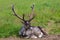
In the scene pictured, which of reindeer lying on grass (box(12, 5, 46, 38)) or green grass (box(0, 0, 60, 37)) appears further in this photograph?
green grass (box(0, 0, 60, 37))

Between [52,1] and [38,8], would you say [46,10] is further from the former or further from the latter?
[52,1]

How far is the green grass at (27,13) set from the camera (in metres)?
12.7

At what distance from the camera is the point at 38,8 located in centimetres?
1593

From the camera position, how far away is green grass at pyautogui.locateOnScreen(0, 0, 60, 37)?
41.8 feet

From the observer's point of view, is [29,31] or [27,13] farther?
[27,13]

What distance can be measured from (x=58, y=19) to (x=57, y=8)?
182 cm

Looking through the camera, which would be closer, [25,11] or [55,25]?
[55,25]

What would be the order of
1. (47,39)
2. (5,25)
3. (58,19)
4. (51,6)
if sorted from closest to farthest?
(47,39), (5,25), (58,19), (51,6)

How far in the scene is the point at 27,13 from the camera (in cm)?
1499

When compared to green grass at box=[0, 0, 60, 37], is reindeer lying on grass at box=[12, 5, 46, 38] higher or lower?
higher

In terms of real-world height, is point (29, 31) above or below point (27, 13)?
above

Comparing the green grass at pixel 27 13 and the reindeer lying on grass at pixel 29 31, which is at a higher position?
the reindeer lying on grass at pixel 29 31

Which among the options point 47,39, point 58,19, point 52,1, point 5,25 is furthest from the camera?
point 52,1

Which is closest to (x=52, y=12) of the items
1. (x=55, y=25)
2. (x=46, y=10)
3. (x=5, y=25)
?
(x=46, y=10)
